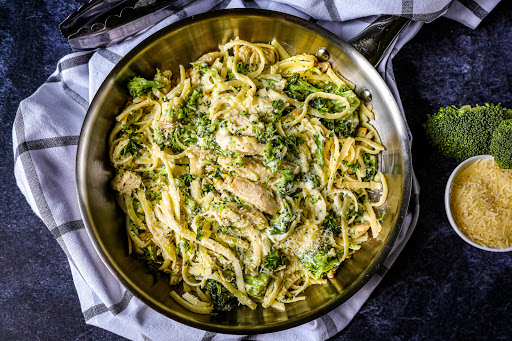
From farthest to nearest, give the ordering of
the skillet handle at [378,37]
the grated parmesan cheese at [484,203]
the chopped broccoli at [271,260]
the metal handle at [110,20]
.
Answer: the grated parmesan cheese at [484,203] → the metal handle at [110,20] → the skillet handle at [378,37] → the chopped broccoli at [271,260]

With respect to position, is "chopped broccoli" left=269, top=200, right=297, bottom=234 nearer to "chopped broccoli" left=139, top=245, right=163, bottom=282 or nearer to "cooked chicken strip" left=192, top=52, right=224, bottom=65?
"chopped broccoli" left=139, top=245, right=163, bottom=282

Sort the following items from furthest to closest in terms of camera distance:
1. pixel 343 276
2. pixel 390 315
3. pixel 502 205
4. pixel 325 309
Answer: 1. pixel 390 315
2. pixel 502 205
3. pixel 343 276
4. pixel 325 309

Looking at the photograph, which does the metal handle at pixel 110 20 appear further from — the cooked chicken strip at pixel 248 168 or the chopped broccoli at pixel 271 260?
the chopped broccoli at pixel 271 260

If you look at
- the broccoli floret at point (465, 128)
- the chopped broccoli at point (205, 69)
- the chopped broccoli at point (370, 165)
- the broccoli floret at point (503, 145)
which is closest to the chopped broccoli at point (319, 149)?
the chopped broccoli at point (370, 165)

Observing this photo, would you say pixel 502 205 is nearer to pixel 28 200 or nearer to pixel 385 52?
pixel 385 52

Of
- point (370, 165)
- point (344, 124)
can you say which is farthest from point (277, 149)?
point (370, 165)

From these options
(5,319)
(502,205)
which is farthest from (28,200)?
(502,205)
